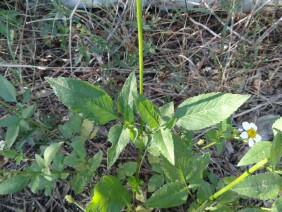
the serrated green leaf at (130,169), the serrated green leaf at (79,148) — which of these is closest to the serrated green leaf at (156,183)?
the serrated green leaf at (130,169)

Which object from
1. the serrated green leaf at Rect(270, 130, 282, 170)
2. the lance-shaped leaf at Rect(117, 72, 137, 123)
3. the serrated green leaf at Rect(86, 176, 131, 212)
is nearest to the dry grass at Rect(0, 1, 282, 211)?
the serrated green leaf at Rect(86, 176, 131, 212)

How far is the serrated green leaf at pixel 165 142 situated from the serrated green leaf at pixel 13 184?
591 millimetres

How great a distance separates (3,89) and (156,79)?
2.63ft

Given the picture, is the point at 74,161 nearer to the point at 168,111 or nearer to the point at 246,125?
the point at 168,111

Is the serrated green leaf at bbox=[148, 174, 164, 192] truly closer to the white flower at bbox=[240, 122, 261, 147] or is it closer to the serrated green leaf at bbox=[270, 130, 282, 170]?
the white flower at bbox=[240, 122, 261, 147]

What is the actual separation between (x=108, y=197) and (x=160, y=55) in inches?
40.3

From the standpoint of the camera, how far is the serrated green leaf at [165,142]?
1.15 m

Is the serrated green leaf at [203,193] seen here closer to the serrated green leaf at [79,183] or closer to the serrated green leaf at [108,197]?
the serrated green leaf at [108,197]

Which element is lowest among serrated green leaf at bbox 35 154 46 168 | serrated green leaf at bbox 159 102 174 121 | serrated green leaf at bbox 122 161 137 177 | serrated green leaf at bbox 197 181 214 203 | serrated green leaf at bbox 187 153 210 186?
serrated green leaf at bbox 122 161 137 177

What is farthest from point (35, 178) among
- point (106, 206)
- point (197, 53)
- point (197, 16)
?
point (197, 16)

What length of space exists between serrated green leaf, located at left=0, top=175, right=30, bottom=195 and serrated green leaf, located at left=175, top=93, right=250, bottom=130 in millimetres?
656

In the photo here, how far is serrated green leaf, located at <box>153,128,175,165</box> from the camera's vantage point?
1.15 metres

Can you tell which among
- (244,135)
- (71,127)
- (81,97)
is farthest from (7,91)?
(244,135)

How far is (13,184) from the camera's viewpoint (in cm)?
144
